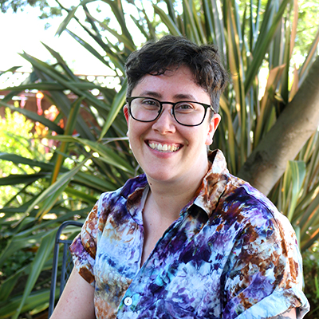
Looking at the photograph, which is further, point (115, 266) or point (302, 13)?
point (302, 13)

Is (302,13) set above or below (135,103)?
above

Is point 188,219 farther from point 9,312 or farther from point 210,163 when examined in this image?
point 9,312

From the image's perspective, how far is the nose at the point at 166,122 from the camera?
961mm

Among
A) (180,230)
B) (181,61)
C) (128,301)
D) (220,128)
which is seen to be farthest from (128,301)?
(220,128)

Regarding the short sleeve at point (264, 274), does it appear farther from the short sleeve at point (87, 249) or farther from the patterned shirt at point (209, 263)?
the short sleeve at point (87, 249)

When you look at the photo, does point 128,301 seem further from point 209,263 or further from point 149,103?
point 149,103

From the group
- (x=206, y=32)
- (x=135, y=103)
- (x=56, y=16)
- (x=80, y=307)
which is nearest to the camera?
(x=135, y=103)

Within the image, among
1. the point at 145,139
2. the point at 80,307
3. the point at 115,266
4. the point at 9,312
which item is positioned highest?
the point at 145,139

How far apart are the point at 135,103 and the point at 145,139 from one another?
0.10 meters

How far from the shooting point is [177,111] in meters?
0.97

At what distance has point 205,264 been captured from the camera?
2.84 feet

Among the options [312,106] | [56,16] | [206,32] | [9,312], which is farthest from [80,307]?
[56,16]

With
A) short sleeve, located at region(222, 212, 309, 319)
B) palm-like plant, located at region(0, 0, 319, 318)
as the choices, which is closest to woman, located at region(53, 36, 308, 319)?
short sleeve, located at region(222, 212, 309, 319)

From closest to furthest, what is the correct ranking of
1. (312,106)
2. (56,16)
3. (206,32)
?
(312,106), (206,32), (56,16)
